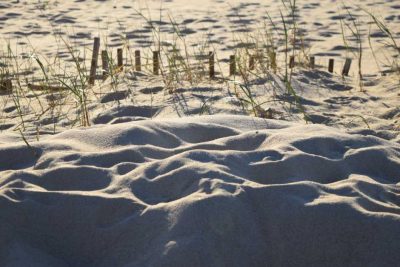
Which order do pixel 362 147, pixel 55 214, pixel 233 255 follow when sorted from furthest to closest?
pixel 362 147
pixel 55 214
pixel 233 255

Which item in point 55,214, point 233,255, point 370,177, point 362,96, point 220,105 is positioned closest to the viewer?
point 233,255

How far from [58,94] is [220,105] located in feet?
3.78

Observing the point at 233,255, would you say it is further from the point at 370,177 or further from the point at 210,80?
the point at 210,80

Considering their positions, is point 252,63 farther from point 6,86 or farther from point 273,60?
point 6,86

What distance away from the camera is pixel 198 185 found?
2.71 metres

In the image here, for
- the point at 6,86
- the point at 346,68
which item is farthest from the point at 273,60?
the point at 6,86

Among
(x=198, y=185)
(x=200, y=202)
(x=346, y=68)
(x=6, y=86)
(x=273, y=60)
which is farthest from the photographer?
(x=346, y=68)

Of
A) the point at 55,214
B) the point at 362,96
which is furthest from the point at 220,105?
the point at 55,214

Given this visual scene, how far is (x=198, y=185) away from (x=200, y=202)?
0.17m

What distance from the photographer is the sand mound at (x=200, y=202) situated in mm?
2463

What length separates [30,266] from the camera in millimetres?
2428

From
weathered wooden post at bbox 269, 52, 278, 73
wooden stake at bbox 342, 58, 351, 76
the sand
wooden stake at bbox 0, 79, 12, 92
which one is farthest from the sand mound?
wooden stake at bbox 342, 58, 351, 76

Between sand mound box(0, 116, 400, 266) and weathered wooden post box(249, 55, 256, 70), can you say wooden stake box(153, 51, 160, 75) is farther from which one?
sand mound box(0, 116, 400, 266)

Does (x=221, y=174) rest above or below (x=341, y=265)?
above
